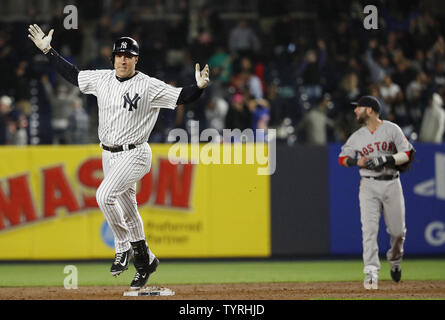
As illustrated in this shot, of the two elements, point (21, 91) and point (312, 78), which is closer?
point (21, 91)

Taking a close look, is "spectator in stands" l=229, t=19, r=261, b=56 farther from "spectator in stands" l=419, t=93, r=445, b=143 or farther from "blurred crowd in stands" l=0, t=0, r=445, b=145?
"spectator in stands" l=419, t=93, r=445, b=143

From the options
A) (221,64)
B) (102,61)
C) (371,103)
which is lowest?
(371,103)

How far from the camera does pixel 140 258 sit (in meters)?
9.22

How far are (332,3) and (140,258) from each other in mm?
12179

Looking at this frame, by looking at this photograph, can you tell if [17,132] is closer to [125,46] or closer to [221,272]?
[221,272]

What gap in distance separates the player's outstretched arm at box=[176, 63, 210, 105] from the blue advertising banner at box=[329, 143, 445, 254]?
6.33m

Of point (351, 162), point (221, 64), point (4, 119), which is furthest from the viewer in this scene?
point (221, 64)

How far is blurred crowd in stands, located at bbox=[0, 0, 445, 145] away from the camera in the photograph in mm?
16062

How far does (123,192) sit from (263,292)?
6.69 feet

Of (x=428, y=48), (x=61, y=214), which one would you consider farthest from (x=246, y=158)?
(x=428, y=48)

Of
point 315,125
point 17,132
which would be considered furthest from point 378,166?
point 17,132

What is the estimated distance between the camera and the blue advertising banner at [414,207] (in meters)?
14.6

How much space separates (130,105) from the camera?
887 centimetres

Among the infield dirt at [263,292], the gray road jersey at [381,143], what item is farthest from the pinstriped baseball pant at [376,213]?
the infield dirt at [263,292]
